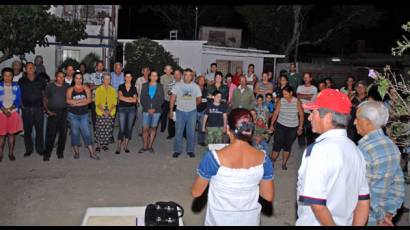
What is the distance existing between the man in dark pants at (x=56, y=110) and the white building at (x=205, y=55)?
1498cm

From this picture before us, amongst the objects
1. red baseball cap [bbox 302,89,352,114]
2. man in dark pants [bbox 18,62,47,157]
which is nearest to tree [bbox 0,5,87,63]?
man in dark pants [bbox 18,62,47,157]

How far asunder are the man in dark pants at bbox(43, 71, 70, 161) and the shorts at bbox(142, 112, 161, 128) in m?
1.59

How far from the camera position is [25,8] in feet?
32.1

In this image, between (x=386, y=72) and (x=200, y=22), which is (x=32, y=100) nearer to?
(x=386, y=72)

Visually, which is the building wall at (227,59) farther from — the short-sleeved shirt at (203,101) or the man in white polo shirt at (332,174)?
the man in white polo shirt at (332,174)

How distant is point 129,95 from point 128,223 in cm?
542

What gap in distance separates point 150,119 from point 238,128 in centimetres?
599

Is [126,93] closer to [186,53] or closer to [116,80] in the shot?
[116,80]

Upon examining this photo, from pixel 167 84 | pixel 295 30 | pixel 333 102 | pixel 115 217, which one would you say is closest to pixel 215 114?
pixel 167 84

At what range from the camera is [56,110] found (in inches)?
337

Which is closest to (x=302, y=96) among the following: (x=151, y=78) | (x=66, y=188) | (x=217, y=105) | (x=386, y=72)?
(x=217, y=105)

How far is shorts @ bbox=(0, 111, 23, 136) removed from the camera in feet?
27.5

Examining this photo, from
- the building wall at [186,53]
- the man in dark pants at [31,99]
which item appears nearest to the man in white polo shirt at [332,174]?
the man in dark pants at [31,99]

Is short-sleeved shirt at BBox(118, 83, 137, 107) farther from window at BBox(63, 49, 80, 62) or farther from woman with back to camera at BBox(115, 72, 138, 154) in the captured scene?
window at BBox(63, 49, 80, 62)
